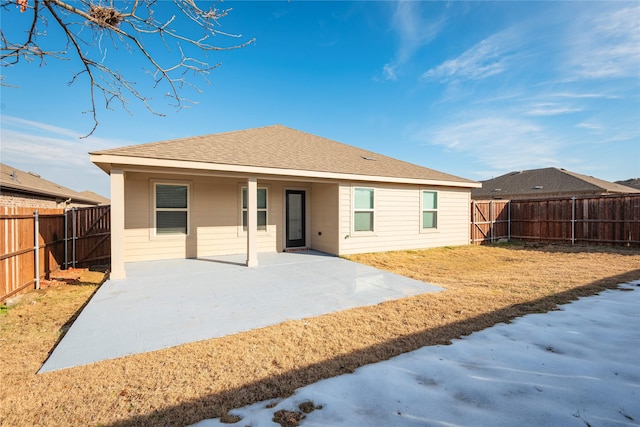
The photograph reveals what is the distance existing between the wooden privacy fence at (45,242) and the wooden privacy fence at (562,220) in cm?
1483

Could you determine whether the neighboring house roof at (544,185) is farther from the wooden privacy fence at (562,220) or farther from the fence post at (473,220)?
the fence post at (473,220)

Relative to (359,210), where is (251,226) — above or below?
below

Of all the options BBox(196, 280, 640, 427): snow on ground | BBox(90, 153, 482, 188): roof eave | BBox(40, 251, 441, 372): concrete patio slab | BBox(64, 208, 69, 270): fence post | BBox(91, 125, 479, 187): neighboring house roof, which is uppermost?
BBox(91, 125, 479, 187): neighboring house roof

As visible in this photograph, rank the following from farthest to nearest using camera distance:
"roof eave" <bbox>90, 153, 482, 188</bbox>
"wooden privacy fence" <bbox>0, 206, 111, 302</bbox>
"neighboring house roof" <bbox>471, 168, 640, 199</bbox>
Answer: "neighboring house roof" <bbox>471, 168, 640, 199</bbox> < "roof eave" <bbox>90, 153, 482, 188</bbox> < "wooden privacy fence" <bbox>0, 206, 111, 302</bbox>

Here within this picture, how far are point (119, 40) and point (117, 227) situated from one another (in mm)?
4306

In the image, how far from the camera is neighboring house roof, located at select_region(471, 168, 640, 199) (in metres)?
19.5

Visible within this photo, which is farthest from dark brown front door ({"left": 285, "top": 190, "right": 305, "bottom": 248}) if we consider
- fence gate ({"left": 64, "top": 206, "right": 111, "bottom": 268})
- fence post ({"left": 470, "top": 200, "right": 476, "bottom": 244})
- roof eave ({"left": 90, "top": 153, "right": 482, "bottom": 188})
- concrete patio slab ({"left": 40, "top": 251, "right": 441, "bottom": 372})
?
fence post ({"left": 470, "top": 200, "right": 476, "bottom": 244})

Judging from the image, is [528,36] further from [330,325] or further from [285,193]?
[330,325]

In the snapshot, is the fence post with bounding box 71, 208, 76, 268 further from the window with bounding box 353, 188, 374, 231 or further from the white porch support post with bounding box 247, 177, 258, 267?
the window with bounding box 353, 188, 374, 231

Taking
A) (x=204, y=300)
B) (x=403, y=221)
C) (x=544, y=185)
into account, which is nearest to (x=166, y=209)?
(x=204, y=300)

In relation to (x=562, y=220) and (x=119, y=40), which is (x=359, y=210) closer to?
(x=119, y=40)

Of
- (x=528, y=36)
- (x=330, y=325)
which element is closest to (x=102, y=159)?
(x=330, y=325)

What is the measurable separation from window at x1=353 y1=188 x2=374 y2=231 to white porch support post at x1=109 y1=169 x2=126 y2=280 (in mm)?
6358

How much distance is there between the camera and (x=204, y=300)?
4.77 m
